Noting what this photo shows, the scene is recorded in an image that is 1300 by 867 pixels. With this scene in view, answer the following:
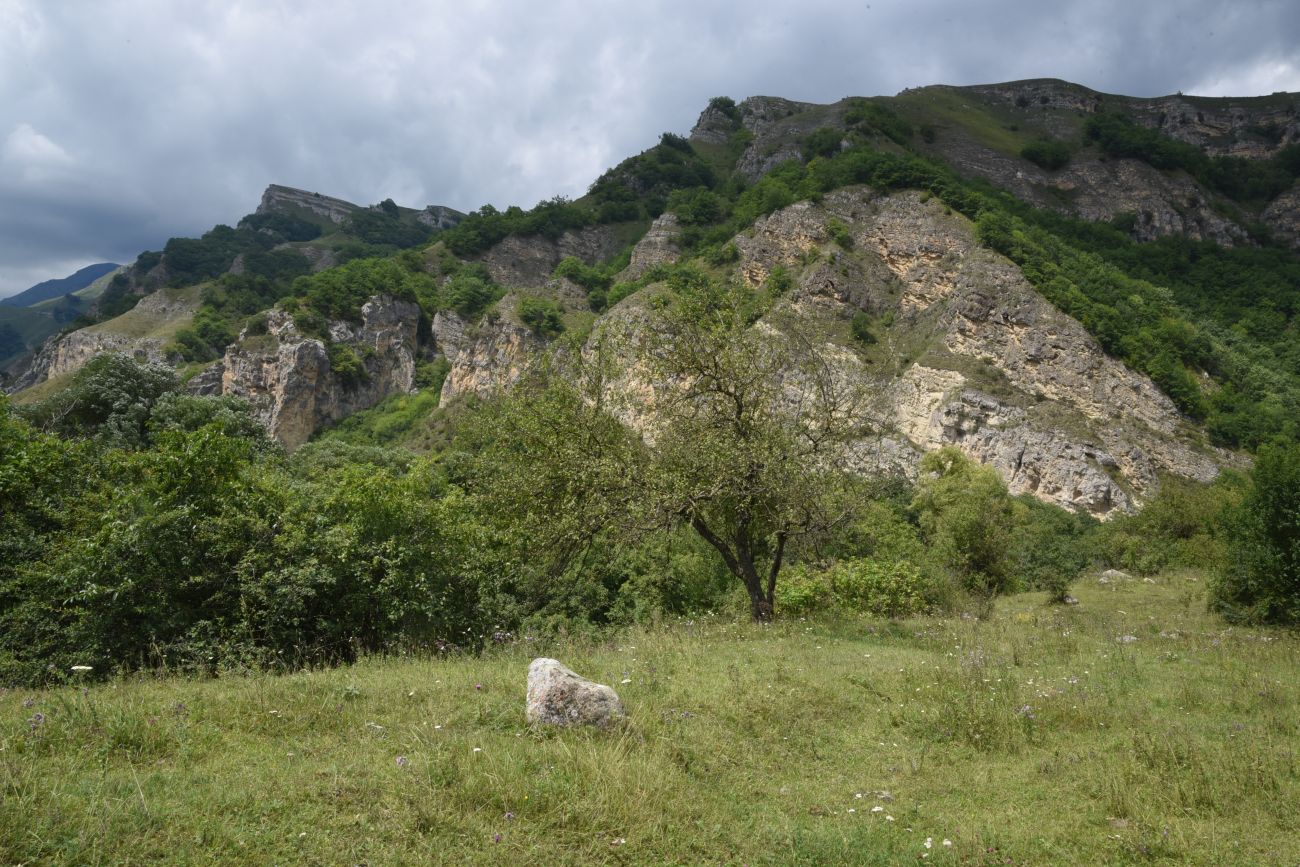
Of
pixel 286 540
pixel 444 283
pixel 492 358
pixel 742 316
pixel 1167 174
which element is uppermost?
pixel 1167 174

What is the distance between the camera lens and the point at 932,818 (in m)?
5.07

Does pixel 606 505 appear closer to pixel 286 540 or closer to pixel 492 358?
pixel 286 540

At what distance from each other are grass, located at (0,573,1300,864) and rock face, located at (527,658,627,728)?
16 centimetres

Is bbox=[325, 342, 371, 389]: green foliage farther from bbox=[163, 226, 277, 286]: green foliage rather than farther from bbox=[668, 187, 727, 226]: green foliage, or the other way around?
bbox=[163, 226, 277, 286]: green foliage

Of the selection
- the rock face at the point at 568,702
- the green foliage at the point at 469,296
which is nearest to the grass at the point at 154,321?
the green foliage at the point at 469,296

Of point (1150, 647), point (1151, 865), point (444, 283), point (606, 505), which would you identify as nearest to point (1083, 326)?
point (1150, 647)

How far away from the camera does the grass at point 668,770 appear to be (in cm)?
424

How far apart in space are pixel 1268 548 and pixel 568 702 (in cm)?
1891

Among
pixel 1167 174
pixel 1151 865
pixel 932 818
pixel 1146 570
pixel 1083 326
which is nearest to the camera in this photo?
pixel 1151 865

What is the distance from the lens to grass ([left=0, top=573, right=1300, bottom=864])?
13.9 ft

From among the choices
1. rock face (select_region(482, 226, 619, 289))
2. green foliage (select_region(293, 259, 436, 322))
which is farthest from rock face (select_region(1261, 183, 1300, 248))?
green foliage (select_region(293, 259, 436, 322))

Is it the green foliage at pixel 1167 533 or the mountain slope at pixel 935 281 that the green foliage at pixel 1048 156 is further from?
the green foliage at pixel 1167 533

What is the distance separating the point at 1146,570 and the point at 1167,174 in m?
94.5

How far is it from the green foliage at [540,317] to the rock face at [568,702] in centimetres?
7308
